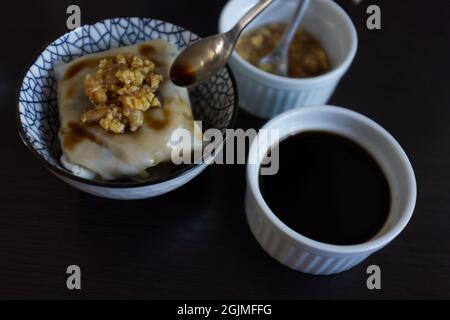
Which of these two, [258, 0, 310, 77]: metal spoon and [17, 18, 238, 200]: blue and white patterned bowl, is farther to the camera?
[258, 0, 310, 77]: metal spoon

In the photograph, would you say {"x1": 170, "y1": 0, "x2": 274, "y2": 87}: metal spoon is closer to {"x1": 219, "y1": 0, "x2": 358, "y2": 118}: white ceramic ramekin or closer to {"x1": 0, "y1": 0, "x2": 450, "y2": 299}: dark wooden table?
{"x1": 219, "y1": 0, "x2": 358, "y2": 118}: white ceramic ramekin

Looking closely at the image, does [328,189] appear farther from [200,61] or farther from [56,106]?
[56,106]

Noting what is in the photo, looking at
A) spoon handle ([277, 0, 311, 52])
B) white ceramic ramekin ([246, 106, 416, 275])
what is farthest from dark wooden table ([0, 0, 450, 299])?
Result: spoon handle ([277, 0, 311, 52])

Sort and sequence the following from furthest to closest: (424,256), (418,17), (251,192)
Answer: (418,17) < (424,256) < (251,192)

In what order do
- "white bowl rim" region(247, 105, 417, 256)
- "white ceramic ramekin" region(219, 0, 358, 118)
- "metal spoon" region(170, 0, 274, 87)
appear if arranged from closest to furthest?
"white bowl rim" region(247, 105, 417, 256) → "metal spoon" region(170, 0, 274, 87) → "white ceramic ramekin" region(219, 0, 358, 118)

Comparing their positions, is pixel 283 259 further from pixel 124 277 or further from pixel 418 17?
pixel 418 17

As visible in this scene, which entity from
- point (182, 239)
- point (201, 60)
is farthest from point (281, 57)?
point (182, 239)

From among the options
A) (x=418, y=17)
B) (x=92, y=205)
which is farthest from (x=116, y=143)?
(x=418, y=17)
